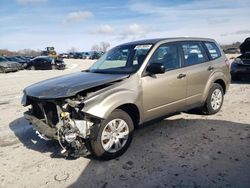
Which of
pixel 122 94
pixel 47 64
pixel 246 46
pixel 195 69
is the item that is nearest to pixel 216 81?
pixel 195 69

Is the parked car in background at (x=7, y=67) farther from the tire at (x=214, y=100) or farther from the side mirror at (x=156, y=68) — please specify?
the side mirror at (x=156, y=68)

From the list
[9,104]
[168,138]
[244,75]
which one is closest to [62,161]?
[168,138]

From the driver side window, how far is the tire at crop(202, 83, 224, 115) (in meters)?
1.42

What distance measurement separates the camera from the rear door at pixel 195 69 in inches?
236

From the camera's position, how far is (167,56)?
18.6ft

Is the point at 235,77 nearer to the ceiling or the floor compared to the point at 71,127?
nearer to the floor

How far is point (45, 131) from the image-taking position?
4.55 metres

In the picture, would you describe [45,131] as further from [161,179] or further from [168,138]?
[168,138]

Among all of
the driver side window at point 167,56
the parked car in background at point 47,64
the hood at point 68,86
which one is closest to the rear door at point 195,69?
the driver side window at point 167,56

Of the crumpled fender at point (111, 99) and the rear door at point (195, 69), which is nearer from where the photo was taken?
the crumpled fender at point (111, 99)

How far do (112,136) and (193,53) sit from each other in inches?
111

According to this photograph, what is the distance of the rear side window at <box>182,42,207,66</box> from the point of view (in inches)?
238

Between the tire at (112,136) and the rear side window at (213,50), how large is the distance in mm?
3073

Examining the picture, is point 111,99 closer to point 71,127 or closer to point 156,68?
point 71,127
